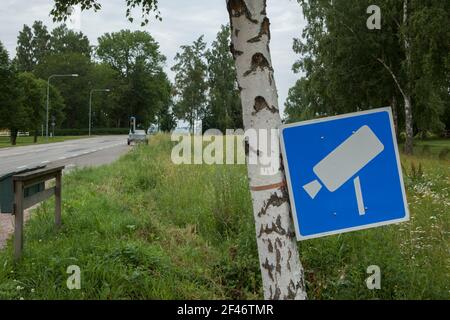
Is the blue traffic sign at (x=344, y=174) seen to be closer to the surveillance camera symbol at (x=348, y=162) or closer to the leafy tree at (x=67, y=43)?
the surveillance camera symbol at (x=348, y=162)

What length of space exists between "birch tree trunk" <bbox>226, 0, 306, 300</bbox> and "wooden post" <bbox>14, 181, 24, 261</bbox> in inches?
112

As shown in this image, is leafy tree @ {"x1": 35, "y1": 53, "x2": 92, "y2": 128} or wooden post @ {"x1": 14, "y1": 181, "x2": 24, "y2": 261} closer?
wooden post @ {"x1": 14, "y1": 181, "x2": 24, "y2": 261}

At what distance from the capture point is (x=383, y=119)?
9.85 ft

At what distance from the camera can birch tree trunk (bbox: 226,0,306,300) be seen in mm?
3211

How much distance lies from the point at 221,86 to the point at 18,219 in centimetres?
6809

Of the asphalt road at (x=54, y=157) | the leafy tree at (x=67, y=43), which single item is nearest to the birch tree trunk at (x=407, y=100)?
the asphalt road at (x=54, y=157)

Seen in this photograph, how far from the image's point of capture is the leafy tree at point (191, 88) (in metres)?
71.6

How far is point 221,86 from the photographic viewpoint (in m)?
72.1

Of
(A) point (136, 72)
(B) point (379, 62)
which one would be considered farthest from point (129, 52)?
(B) point (379, 62)

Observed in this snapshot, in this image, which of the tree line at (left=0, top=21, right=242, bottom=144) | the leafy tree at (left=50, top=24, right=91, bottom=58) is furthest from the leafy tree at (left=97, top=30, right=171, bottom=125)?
the leafy tree at (left=50, top=24, right=91, bottom=58)

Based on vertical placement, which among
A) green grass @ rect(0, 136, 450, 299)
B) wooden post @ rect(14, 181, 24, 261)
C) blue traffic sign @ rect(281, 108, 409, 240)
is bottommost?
green grass @ rect(0, 136, 450, 299)

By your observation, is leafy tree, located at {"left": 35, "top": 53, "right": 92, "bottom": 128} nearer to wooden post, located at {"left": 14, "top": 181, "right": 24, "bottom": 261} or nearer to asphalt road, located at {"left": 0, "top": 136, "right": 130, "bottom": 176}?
asphalt road, located at {"left": 0, "top": 136, "right": 130, "bottom": 176}

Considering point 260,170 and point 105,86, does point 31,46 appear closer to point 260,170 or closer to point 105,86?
point 105,86
